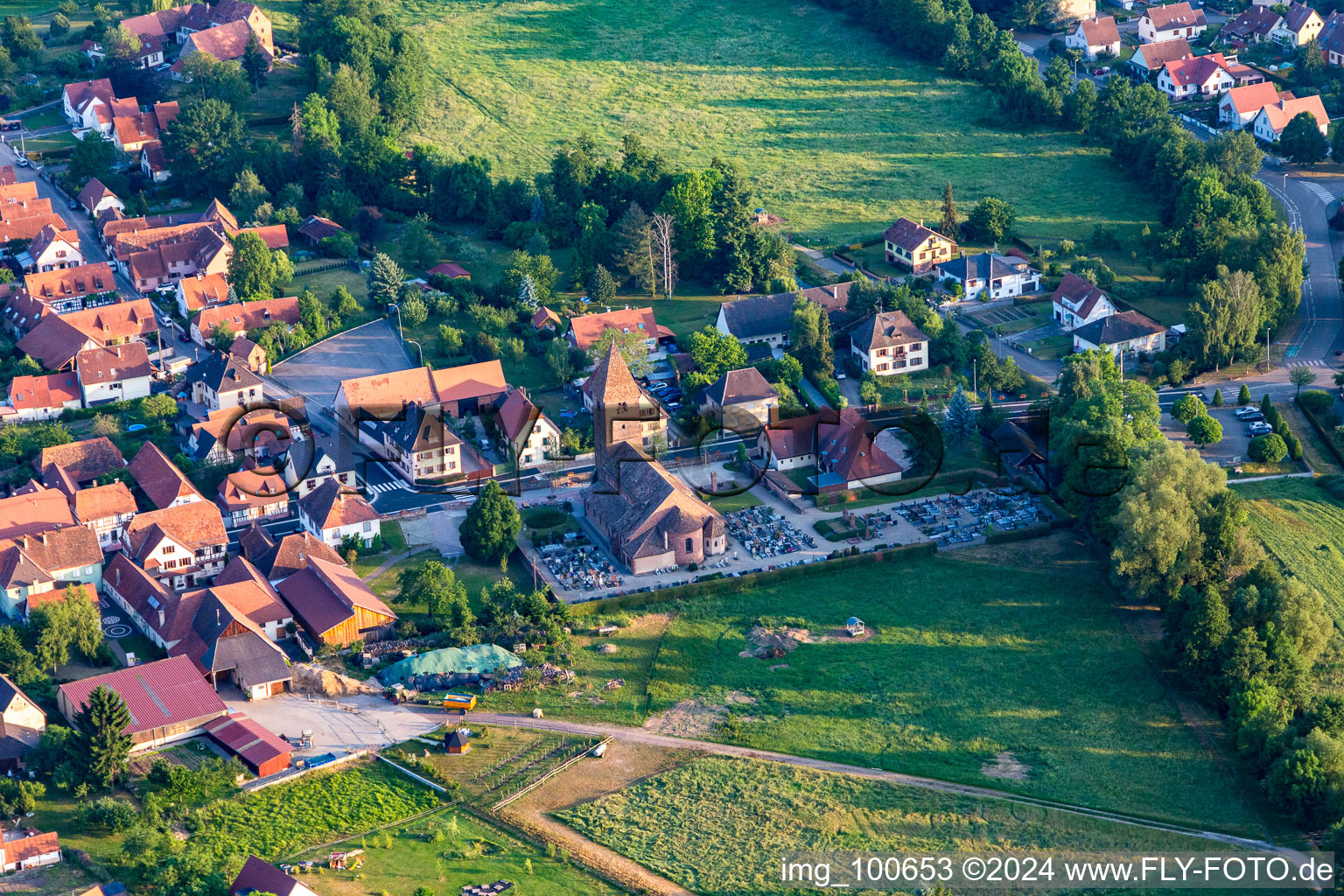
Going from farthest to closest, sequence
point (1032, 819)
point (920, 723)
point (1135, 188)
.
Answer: point (1135, 188) < point (920, 723) < point (1032, 819)

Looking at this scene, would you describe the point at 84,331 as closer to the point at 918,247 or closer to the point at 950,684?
the point at 918,247

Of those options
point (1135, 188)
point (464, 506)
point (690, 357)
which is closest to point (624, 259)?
point (690, 357)

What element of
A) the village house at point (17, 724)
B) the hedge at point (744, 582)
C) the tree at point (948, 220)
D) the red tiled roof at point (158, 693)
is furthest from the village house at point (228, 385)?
the tree at point (948, 220)

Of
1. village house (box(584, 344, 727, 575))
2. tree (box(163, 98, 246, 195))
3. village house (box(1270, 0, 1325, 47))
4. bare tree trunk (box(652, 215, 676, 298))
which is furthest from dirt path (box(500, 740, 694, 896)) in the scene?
village house (box(1270, 0, 1325, 47))

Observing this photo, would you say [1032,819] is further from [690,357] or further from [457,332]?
[457,332]

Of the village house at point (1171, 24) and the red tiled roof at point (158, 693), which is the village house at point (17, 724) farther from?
the village house at point (1171, 24)
